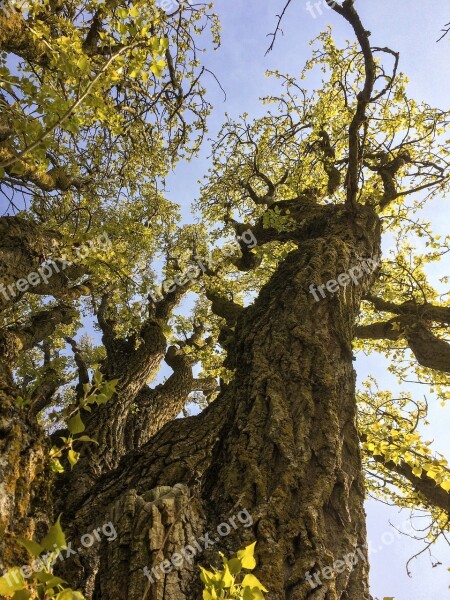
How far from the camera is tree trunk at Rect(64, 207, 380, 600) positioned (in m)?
1.65

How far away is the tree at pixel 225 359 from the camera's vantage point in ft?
5.94

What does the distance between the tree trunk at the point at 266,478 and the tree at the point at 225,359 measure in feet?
0.03

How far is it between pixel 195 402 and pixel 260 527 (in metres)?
11.6

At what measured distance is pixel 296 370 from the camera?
2.87 meters

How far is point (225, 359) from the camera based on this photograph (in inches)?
194

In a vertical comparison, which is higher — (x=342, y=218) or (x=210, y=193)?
(x=210, y=193)

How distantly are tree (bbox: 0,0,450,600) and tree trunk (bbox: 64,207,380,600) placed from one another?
1 centimetres

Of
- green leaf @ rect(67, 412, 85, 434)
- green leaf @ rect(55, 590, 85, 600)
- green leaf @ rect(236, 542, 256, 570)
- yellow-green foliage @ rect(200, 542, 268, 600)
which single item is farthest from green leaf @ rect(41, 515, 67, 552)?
green leaf @ rect(67, 412, 85, 434)

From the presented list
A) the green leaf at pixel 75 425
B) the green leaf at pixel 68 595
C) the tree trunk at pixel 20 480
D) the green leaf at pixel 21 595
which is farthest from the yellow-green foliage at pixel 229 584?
the green leaf at pixel 75 425

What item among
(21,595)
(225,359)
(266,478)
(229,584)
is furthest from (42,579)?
(225,359)

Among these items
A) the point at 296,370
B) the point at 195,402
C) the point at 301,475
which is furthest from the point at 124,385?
the point at 195,402

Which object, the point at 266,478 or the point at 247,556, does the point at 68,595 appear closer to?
the point at 247,556

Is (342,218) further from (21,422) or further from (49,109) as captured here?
(21,422)

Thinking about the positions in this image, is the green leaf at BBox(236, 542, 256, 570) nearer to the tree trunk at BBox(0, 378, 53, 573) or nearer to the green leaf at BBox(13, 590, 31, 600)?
the green leaf at BBox(13, 590, 31, 600)
